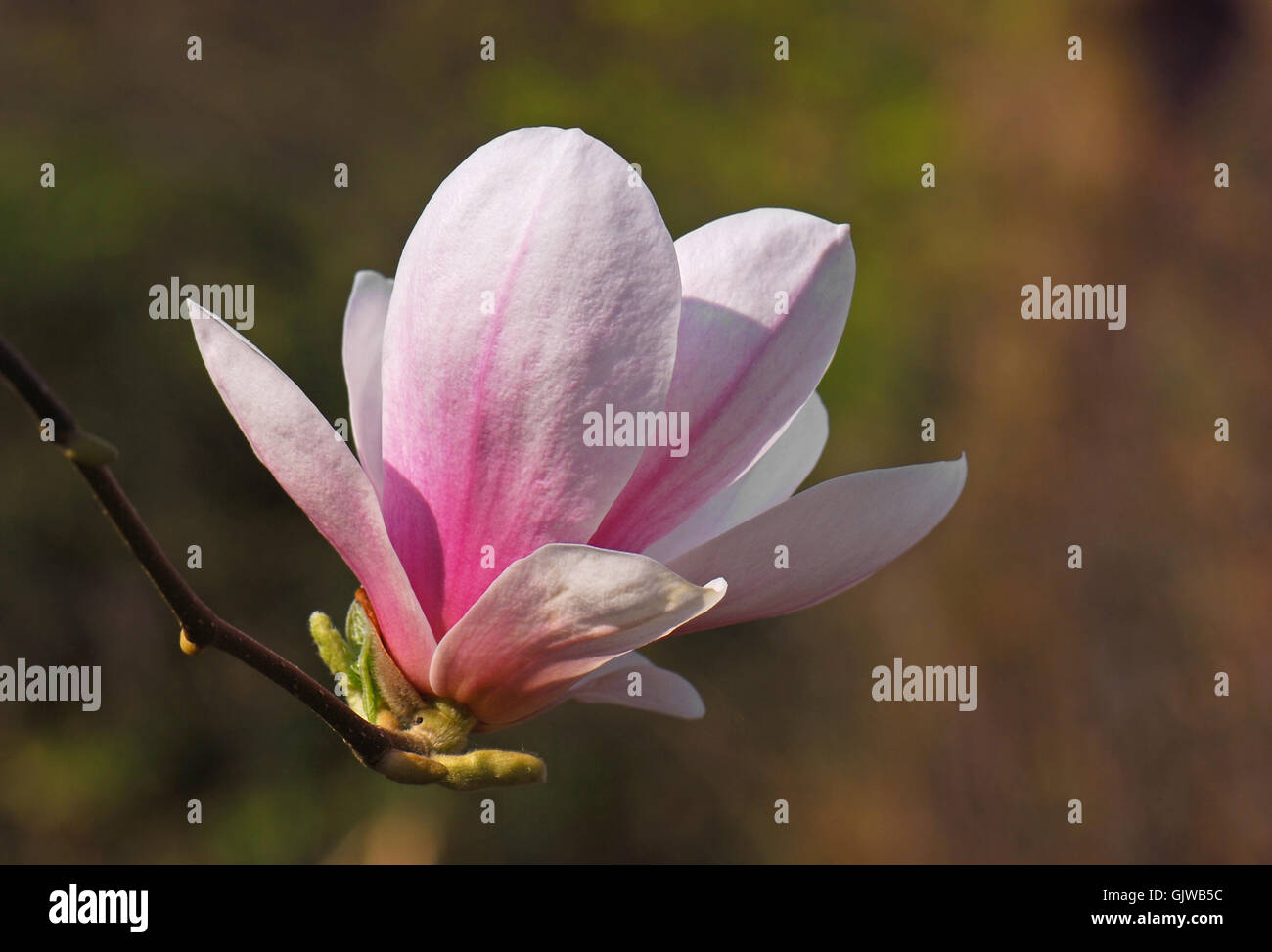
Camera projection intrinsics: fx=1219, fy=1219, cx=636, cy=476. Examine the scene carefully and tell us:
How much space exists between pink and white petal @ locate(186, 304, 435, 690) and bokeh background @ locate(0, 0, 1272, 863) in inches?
56.4

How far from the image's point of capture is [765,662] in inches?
90.4

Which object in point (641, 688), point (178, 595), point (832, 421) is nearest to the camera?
point (178, 595)

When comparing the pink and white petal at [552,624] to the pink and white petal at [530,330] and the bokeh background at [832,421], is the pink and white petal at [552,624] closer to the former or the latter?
the pink and white petal at [530,330]

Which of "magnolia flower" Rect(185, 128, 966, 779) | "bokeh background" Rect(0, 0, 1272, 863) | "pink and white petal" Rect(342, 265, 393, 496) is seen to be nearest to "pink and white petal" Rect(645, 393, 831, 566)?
"magnolia flower" Rect(185, 128, 966, 779)

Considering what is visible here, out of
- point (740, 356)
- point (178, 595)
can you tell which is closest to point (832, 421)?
point (740, 356)

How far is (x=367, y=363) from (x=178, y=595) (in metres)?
0.19

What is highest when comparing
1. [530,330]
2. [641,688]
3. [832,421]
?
[832,421]

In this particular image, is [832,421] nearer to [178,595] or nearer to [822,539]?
[822,539]

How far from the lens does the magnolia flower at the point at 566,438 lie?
0.42m

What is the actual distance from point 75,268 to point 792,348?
1.91 meters

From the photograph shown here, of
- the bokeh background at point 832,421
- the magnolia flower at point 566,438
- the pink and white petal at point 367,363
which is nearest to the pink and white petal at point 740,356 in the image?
the magnolia flower at point 566,438

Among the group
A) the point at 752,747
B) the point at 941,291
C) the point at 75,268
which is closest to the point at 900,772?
the point at 752,747

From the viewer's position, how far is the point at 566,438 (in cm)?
43

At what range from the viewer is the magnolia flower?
42cm
